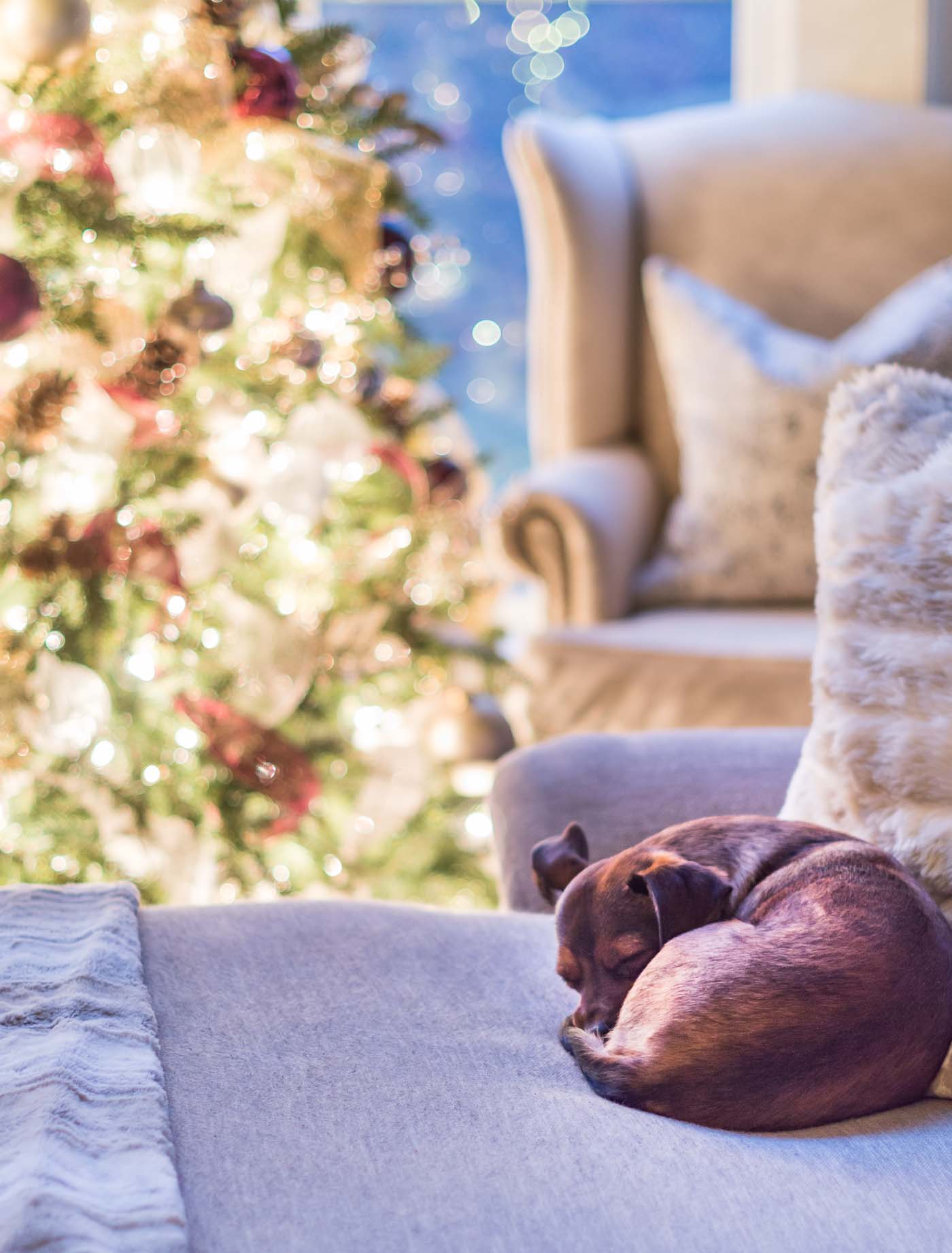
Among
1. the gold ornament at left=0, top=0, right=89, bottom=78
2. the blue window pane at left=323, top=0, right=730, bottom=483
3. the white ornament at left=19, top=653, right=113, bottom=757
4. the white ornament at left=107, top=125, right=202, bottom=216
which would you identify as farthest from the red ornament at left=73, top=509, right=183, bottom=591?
the blue window pane at left=323, top=0, right=730, bottom=483

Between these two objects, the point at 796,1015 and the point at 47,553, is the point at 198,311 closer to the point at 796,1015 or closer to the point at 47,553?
the point at 47,553

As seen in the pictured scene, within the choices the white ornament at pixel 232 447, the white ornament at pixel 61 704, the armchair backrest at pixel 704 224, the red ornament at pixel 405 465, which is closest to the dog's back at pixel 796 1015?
the white ornament at pixel 61 704

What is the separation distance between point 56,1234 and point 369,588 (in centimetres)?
123

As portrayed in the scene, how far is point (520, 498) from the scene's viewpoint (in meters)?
1.79

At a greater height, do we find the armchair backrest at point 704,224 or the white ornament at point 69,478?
the armchair backrest at point 704,224

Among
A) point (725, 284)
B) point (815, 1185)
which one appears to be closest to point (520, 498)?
point (725, 284)

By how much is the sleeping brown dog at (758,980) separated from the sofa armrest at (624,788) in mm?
270

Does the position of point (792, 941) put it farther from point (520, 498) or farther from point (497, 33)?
point (497, 33)

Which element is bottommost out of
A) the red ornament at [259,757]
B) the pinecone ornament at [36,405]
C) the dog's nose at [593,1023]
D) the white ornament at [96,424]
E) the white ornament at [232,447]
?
the red ornament at [259,757]

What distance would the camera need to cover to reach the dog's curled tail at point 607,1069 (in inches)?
23.4

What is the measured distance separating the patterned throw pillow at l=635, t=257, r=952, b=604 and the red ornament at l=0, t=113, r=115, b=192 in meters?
0.97

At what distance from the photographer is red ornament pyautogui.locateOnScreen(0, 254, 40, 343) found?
1.08m

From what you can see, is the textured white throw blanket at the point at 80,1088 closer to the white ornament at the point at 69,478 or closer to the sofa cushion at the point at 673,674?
the white ornament at the point at 69,478

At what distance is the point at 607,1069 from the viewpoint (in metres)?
0.60
